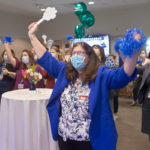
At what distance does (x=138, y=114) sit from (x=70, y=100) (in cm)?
359

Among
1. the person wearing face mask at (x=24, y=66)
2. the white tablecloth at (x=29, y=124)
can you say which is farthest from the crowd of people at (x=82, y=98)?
the person wearing face mask at (x=24, y=66)

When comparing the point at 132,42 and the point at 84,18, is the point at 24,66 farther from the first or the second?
the point at 132,42

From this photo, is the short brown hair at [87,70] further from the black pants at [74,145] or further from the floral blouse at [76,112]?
the black pants at [74,145]

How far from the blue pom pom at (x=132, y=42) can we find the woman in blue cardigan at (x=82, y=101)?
0.63ft

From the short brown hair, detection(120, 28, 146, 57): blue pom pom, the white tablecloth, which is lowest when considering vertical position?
the white tablecloth

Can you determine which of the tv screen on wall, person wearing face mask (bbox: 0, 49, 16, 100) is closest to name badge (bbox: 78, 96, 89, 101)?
person wearing face mask (bbox: 0, 49, 16, 100)

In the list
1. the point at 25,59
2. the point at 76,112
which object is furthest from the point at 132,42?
the point at 25,59

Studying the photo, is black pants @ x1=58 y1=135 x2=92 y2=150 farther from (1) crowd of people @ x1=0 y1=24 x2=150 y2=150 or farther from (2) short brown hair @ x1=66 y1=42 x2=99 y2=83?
(2) short brown hair @ x1=66 y1=42 x2=99 y2=83

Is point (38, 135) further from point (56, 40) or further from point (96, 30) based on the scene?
point (56, 40)

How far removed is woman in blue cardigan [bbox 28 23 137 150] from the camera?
4.31 feet

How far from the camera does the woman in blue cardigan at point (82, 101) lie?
131cm

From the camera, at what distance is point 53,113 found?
1.47 meters

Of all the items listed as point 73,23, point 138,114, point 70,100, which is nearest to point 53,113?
point 70,100

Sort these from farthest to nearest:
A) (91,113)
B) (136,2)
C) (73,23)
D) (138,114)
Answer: (73,23), (136,2), (138,114), (91,113)
